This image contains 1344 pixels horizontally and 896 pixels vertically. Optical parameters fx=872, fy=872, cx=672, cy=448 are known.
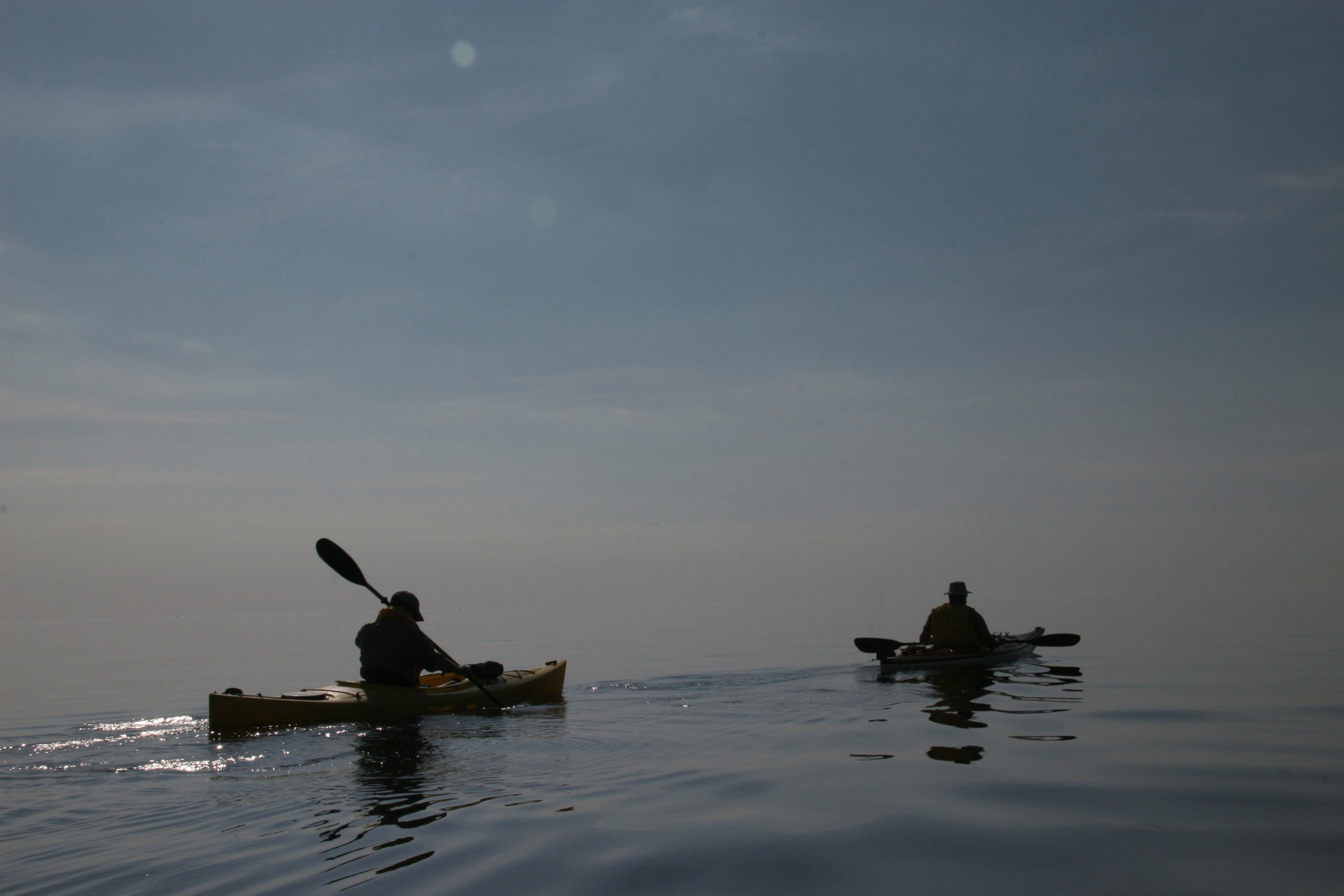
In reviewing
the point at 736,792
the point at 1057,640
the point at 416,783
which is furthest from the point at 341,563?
the point at 1057,640

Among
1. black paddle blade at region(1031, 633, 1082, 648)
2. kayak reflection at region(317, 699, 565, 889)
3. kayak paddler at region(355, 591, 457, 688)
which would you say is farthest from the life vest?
kayak paddler at region(355, 591, 457, 688)

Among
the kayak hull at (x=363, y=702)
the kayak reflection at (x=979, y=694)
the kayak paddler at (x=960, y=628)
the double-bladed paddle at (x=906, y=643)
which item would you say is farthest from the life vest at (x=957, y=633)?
the kayak hull at (x=363, y=702)

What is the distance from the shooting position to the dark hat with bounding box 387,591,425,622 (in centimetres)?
1230

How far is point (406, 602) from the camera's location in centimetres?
1240

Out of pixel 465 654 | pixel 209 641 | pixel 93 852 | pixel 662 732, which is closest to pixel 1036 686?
pixel 662 732

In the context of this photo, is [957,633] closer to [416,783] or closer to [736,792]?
[736,792]

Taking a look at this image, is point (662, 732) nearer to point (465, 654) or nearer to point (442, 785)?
point (442, 785)

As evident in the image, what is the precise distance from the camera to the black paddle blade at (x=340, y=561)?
13.9m

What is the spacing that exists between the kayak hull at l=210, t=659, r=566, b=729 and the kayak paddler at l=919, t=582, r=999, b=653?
300 inches

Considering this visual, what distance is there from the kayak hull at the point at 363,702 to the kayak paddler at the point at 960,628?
25.0 ft

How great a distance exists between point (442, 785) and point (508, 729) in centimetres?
385

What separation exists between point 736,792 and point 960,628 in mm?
10685

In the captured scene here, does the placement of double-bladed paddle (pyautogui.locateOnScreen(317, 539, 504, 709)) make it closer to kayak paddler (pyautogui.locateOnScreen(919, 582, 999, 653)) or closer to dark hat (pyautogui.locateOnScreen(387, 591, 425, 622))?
dark hat (pyautogui.locateOnScreen(387, 591, 425, 622))

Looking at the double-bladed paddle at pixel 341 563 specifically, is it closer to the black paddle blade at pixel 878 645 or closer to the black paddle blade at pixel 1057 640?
the black paddle blade at pixel 878 645
